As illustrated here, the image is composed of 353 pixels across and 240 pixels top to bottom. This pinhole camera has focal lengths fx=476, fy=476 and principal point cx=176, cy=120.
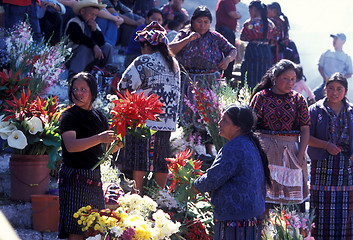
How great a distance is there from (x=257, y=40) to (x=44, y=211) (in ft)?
17.4

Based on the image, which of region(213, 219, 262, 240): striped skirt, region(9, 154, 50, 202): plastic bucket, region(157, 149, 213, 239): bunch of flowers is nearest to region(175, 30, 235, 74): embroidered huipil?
region(157, 149, 213, 239): bunch of flowers

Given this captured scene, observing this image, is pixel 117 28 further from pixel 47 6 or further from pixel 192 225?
pixel 192 225

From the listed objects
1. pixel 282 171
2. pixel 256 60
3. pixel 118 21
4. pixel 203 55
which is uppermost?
pixel 118 21

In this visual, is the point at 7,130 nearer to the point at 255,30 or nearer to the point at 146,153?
the point at 146,153

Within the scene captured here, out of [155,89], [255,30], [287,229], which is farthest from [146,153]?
[255,30]

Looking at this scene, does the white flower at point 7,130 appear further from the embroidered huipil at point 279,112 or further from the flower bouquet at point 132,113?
the embroidered huipil at point 279,112

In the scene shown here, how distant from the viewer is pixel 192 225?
401 cm

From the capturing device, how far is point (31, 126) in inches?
157

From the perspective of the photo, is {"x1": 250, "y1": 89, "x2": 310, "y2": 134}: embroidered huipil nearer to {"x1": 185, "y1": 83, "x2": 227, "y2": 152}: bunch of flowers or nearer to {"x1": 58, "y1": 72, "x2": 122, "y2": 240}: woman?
{"x1": 185, "y1": 83, "x2": 227, "y2": 152}: bunch of flowers

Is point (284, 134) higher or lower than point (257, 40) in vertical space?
lower

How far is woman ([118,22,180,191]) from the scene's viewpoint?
453cm

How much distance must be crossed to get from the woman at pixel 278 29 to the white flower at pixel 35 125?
18.3 feet

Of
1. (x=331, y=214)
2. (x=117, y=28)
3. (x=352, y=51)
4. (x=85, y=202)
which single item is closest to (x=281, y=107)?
(x=331, y=214)

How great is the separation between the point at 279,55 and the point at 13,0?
189 inches
